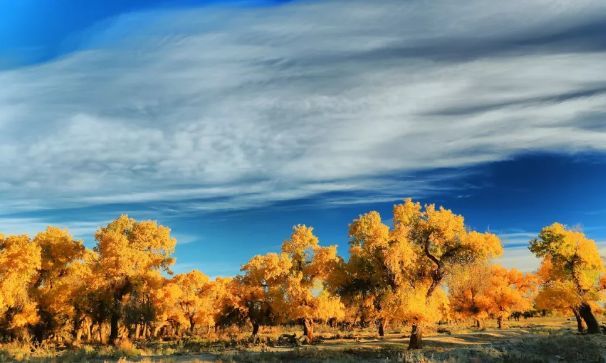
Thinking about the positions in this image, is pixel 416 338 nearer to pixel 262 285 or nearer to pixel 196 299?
pixel 262 285

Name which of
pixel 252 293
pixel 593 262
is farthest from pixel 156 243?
pixel 593 262

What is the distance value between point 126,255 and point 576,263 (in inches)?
1854

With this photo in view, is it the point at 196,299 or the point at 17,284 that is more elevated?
the point at 17,284

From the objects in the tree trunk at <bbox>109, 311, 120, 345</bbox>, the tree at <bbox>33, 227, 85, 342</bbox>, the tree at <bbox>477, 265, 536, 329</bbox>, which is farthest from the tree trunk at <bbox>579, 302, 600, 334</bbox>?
the tree at <bbox>33, 227, 85, 342</bbox>

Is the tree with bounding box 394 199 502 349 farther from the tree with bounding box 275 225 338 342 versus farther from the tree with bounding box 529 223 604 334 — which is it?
the tree with bounding box 529 223 604 334

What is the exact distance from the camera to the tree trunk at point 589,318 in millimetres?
47584

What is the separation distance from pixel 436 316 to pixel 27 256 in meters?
37.4

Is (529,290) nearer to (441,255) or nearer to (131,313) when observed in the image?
(441,255)

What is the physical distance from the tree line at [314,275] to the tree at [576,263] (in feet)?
0.36

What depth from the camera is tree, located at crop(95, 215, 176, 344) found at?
43.7 metres

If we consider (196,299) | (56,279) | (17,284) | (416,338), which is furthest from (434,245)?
(196,299)

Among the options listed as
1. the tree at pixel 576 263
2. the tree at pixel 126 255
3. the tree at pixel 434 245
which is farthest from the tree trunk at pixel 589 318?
the tree at pixel 126 255

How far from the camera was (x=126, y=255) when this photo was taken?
43875 mm

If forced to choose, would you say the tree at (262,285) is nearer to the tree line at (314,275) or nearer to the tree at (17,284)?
the tree line at (314,275)
